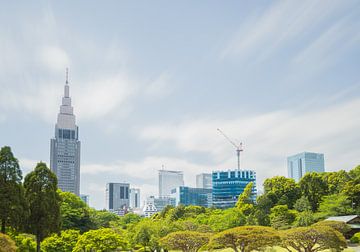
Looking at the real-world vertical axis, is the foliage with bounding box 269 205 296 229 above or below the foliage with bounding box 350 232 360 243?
above

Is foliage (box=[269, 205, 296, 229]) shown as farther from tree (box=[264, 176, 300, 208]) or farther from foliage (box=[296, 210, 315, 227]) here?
tree (box=[264, 176, 300, 208])

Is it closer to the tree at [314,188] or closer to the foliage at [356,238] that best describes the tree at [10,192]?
the foliage at [356,238]

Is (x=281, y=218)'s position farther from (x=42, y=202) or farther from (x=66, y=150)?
(x=66, y=150)

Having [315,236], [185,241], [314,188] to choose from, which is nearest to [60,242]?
[185,241]

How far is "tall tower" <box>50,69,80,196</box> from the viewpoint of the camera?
6649 inches

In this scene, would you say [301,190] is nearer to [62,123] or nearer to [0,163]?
[0,163]

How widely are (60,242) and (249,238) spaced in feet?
41.8

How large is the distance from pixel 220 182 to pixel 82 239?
12318 cm

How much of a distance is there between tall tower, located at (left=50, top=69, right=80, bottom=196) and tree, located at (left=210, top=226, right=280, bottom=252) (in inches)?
5695

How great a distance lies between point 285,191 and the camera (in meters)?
57.2

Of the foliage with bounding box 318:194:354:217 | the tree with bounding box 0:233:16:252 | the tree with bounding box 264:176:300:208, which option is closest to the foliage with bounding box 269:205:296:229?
the foliage with bounding box 318:194:354:217

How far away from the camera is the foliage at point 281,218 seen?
44.7 meters

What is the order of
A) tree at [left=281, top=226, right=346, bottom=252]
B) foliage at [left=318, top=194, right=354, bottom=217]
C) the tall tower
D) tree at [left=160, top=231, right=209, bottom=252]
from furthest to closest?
1. the tall tower
2. foliage at [left=318, top=194, right=354, bottom=217]
3. tree at [left=160, top=231, right=209, bottom=252]
4. tree at [left=281, top=226, right=346, bottom=252]

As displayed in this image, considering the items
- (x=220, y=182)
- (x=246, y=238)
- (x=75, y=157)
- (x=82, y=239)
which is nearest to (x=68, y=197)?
(x=82, y=239)
